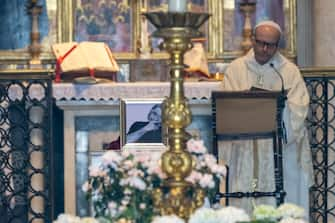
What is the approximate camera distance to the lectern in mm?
8414

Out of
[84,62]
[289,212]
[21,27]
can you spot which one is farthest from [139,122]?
[289,212]

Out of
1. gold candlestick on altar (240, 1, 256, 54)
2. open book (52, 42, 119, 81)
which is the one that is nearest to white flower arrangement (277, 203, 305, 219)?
open book (52, 42, 119, 81)

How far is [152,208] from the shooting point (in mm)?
4496

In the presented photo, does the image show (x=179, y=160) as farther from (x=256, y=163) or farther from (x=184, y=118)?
(x=256, y=163)

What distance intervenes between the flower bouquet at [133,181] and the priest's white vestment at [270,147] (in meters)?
3.96

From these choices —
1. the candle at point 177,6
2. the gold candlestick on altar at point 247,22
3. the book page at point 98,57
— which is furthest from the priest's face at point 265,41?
the candle at point 177,6

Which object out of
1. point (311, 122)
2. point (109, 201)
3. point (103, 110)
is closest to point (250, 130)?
point (311, 122)

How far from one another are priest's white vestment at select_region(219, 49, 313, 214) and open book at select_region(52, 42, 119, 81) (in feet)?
4.04

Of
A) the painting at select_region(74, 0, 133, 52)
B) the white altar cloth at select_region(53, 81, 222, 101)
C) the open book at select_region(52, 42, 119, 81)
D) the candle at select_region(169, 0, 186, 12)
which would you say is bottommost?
the white altar cloth at select_region(53, 81, 222, 101)

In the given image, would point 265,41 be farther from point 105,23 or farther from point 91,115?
point 105,23

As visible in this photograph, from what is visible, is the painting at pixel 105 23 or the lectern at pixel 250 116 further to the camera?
the painting at pixel 105 23

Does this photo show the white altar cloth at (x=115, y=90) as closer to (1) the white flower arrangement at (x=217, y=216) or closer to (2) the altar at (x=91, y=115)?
(2) the altar at (x=91, y=115)

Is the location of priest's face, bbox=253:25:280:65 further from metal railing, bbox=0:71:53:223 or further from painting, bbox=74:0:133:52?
painting, bbox=74:0:133:52

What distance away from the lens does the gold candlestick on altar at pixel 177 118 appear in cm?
444
